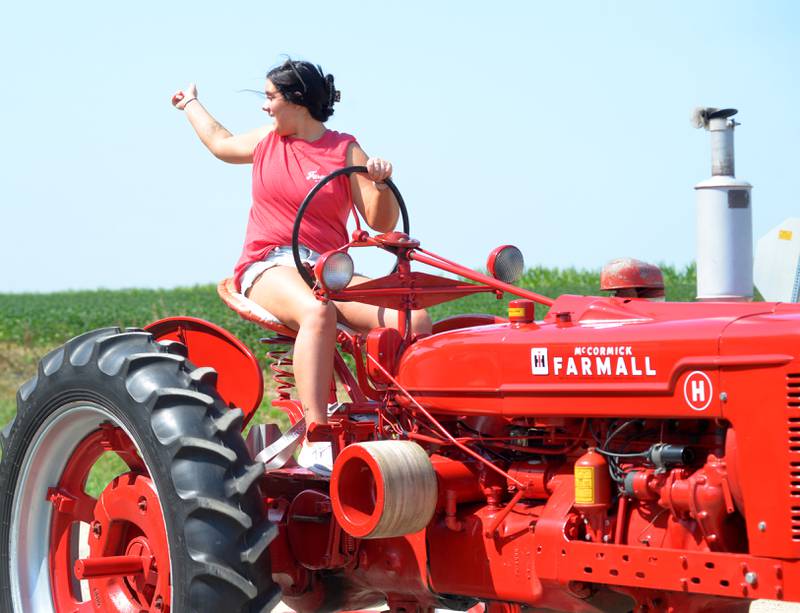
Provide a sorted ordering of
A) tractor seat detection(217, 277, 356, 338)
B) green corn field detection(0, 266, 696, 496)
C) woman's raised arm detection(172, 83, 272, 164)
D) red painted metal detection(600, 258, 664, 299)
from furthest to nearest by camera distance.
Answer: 1. green corn field detection(0, 266, 696, 496)
2. woman's raised arm detection(172, 83, 272, 164)
3. tractor seat detection(217, 277, 356, 338)
4. red painted metal detection(600, 258, 664, 299)

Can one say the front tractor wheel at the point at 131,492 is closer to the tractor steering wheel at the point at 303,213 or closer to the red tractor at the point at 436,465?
the red tractor at the point at 436,465

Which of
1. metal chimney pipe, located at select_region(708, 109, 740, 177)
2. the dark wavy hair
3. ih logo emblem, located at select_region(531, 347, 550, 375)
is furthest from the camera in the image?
metal chimney pipe, located at select_region(708, 109, 740, 177)

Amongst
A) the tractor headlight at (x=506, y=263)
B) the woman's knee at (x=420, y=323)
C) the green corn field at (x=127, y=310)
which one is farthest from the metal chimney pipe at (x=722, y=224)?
the green corn field at (x=127, y=310)

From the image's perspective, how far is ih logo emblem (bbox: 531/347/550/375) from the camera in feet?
13.5

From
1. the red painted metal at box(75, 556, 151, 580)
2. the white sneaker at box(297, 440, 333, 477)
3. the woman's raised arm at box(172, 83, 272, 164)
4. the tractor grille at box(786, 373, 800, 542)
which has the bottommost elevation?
the red painted metal at box(75, 556, 151, 580)

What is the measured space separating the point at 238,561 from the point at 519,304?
4.34 ft

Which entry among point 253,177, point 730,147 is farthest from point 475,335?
point 730,147

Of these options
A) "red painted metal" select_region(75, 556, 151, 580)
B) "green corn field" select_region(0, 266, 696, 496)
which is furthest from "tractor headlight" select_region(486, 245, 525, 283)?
"green corn field" select_region(0, 266, 696, 496)

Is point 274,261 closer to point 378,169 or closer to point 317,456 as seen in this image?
point 378,169

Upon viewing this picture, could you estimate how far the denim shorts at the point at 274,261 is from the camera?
5.21 meters

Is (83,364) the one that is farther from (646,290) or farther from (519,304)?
(646,290)

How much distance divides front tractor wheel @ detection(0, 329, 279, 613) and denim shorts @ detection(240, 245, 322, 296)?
0.55m

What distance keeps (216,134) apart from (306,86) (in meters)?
0.63

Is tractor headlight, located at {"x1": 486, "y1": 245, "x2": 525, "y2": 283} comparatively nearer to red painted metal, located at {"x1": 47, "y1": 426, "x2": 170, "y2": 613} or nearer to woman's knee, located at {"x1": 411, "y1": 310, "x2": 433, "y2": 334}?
woman's knee, located at {"x1": 411, "y1": 310, "x2": 433, "y2": 334}
